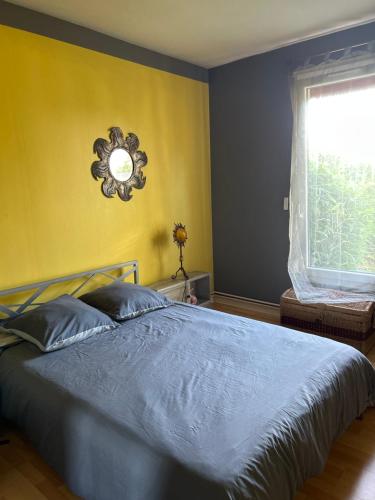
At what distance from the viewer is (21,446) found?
2168 mm

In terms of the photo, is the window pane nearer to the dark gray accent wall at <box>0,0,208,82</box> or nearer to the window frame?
the window frame

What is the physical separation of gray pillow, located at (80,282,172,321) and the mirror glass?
97 centimetres

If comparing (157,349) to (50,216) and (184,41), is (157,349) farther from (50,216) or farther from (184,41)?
(184,41)

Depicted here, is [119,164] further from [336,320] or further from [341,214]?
[336,320]

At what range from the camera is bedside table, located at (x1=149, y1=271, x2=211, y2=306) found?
142 inches

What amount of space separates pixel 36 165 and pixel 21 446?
1864 millimetres

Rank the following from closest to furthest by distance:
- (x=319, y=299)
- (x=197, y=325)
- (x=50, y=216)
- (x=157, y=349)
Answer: (x=157, y=349) < (x=197, y=325) < (x=50, y=216) < (x=319, y=299)

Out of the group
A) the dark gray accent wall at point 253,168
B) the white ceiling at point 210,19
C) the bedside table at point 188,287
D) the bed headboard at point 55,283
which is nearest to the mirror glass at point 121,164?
the bed headboard at point 55,283

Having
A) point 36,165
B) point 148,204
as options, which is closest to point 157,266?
point 148,204

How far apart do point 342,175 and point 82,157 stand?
2.21 meters

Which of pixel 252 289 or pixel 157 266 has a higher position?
pixel 157 266

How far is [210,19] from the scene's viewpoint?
113 inches

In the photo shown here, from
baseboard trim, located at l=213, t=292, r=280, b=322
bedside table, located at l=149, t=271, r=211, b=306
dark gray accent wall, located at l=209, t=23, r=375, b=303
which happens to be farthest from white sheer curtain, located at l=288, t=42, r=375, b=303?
bedside table, located at l=149, t=271, r=211, b=306

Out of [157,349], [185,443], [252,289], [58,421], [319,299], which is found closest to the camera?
[185,443]
